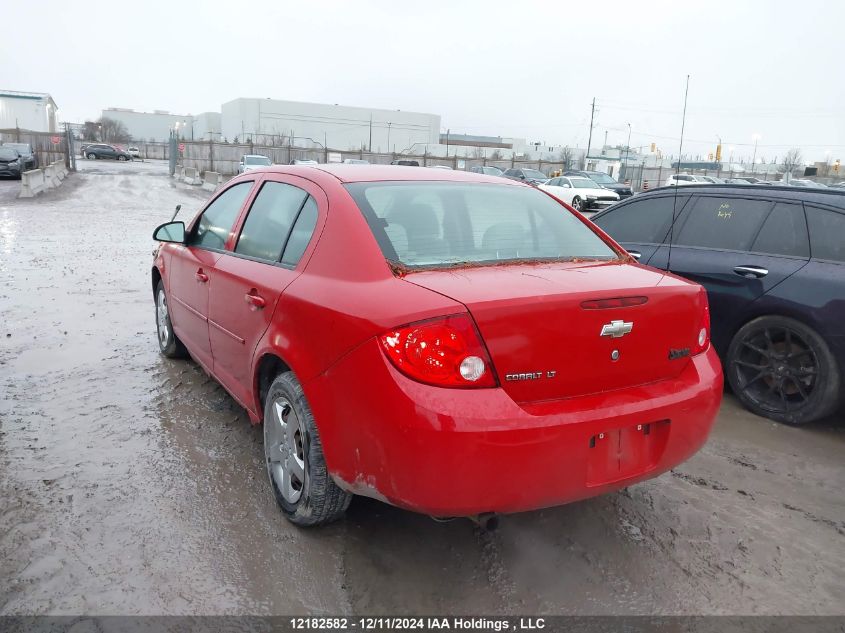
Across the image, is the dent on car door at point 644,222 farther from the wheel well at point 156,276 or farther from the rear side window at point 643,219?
the wheel well at point 156,276

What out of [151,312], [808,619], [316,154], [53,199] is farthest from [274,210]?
[316,154]

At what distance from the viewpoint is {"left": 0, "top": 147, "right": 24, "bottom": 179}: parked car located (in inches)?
1056

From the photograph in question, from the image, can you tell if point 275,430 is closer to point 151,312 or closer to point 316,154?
point 151,312

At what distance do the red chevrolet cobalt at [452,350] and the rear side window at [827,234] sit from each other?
1.90m

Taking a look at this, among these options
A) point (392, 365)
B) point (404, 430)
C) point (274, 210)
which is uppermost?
point (274, 210)

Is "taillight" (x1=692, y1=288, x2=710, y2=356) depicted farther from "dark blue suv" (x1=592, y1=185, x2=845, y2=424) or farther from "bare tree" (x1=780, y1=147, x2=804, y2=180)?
"bare tree" (x1=780, y1=147, x2=804, y2=180)

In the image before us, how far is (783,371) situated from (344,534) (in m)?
3.20

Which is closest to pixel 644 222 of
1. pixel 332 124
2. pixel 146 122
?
pixel 332 124

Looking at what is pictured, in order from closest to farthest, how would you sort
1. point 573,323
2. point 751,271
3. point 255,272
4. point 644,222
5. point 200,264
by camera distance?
point 573,323 → point 255,272 → point 200,264 → point 751,271 → point 644,222

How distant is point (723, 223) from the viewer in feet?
16.6

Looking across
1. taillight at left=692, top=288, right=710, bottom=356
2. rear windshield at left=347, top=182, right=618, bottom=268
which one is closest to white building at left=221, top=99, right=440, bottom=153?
rear windshield at left=347, top=182, right=618, bottom=268

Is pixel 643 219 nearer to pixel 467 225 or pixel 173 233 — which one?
pixel 467 225

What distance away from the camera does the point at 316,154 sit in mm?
47875

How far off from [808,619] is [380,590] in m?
1.64
